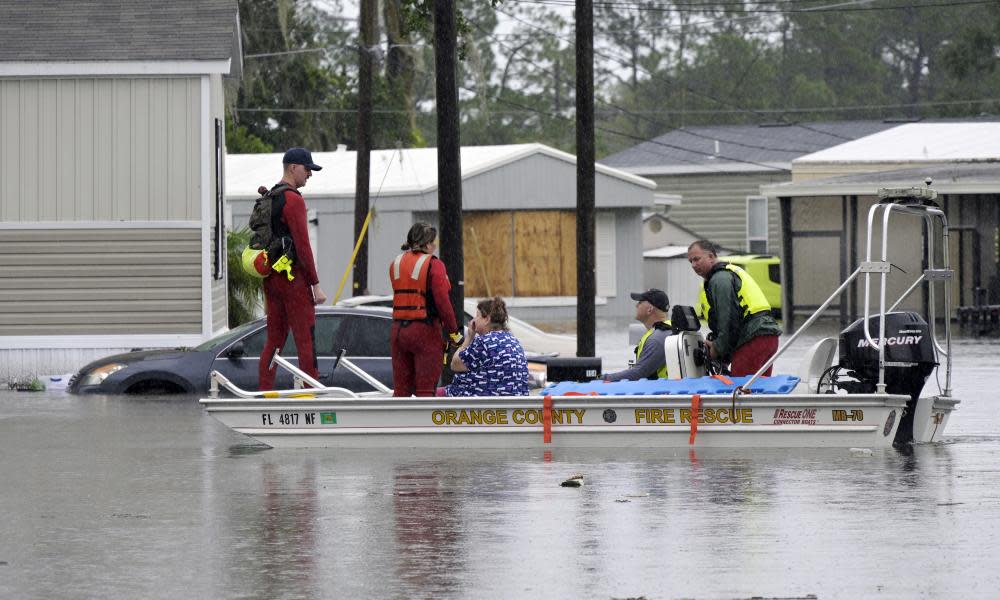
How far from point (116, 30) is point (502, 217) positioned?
20690 mm

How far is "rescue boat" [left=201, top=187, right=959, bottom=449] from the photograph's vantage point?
40.2 feet

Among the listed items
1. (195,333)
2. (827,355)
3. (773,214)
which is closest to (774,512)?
(827,355)

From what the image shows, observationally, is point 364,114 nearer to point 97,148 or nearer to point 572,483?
point 97,148

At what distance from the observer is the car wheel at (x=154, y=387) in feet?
57.9

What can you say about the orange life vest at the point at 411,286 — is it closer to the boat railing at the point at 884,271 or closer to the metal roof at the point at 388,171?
the boat railing at the point at 884,271

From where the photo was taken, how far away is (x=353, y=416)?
42.0 ft

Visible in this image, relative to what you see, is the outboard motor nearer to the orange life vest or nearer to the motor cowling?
the motor cowling

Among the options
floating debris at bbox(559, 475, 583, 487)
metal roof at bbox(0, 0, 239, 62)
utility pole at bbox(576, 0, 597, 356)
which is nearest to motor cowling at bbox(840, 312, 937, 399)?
floating debris at bbox(559, 475, 583, 487)

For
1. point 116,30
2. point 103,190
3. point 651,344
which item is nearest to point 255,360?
point 651,344

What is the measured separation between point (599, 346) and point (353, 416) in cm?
1698

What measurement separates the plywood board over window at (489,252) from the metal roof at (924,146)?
7.38m

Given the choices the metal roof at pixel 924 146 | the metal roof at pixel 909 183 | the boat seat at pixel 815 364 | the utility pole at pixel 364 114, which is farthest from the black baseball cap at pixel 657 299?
the metal roof at pixel 924 146

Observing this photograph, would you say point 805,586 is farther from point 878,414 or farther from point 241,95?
point 241,95

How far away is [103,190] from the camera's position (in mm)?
21094
